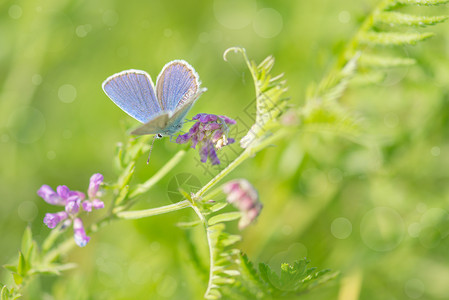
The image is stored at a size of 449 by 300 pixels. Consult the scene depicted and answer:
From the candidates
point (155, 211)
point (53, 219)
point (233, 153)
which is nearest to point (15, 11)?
point (233, 153)

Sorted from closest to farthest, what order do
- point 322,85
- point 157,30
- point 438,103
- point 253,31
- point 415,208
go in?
point 322,85
point 438,103
point 415,208
point 157,30
point 253,31

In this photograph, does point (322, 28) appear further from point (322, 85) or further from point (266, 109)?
point (266, 109)

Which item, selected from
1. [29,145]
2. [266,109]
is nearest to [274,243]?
[266,109]

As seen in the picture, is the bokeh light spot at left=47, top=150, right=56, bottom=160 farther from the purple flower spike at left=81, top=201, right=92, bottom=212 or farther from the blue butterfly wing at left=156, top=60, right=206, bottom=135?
the blue butterfly wing at left=156, top=60, right=206, bottom=135

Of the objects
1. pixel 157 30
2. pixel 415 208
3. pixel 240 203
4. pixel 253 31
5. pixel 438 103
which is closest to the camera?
pixel 240 203

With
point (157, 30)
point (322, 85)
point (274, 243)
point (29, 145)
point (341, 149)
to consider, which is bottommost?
point (274, 243)

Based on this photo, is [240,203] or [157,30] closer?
[240,203]

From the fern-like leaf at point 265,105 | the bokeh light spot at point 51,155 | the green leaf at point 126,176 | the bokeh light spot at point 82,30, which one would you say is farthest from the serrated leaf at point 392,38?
the bokeh light spot at point 82,30
